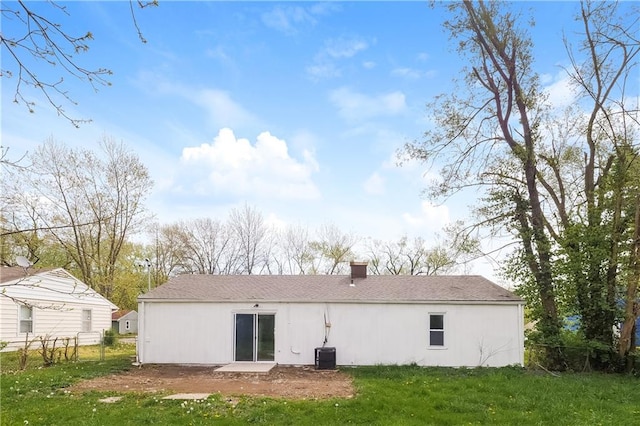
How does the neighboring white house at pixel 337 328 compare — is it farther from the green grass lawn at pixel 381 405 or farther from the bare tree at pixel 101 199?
the bare tree at pixel 101 199

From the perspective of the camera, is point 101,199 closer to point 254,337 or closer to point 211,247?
Result: point 211,247

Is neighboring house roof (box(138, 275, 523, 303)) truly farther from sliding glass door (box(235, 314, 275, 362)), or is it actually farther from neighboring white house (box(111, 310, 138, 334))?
neighboring white house (box(111, 310, 138, 334))

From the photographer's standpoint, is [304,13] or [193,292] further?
A: [193,292]

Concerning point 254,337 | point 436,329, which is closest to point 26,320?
point 254,337

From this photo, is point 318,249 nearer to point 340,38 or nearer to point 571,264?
point 571,264

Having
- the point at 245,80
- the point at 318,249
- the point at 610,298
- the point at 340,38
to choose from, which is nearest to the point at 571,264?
the point at 610,298

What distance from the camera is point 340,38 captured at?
12016mm

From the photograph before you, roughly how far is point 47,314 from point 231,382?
13149mm

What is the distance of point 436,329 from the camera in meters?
16.3

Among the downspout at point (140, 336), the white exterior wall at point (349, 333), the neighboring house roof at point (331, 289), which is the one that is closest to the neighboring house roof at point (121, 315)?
the neighboring house roof at point (331, 289)

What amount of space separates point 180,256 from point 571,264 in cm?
3156

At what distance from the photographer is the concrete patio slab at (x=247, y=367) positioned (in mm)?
14562

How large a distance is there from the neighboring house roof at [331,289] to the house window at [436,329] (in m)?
0.65

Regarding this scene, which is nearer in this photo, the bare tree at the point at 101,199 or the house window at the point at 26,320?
the house window at the point at 26,320
